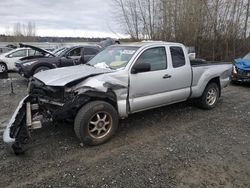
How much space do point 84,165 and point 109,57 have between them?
98.3 inches

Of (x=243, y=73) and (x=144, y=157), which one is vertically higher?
(x=243, y=73)

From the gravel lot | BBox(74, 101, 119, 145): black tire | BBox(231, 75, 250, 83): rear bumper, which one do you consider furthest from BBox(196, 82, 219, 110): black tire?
BBox(231, 75, 250, 83): rear bumper

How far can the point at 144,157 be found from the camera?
4004 millimetres

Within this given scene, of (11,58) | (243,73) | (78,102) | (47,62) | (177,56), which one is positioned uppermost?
(11,58)

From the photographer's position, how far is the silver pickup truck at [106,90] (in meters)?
4.18

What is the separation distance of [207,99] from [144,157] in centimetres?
323

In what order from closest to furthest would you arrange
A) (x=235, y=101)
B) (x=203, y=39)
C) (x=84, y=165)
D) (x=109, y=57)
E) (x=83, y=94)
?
(x=84, y=165) → (x=83, y=94) → (x=109, y=57) → (x=235, y=101) → (x=203, y=39)

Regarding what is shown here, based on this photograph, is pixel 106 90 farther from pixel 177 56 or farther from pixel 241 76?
pixel 241 76

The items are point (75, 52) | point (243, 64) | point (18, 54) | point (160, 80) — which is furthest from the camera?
point (18, 54)

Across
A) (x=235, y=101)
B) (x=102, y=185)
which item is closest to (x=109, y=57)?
Result: (x=102, y=185)

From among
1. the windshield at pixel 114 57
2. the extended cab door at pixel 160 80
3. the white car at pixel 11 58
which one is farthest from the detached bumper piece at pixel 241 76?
the white car at pixel 11 58

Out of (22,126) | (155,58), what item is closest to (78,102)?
(22,126)

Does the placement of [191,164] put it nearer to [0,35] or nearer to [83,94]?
[83,94]

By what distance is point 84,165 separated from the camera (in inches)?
148
